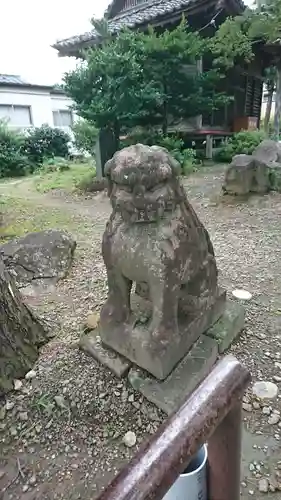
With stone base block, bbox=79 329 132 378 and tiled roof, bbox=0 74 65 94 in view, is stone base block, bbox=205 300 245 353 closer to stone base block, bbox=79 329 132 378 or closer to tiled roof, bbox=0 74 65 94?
stone base block, bbox=79 329 132 378

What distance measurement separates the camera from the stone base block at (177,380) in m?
1.60

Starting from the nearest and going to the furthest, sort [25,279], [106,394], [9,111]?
[106,394]
[25,279]
[9,111]

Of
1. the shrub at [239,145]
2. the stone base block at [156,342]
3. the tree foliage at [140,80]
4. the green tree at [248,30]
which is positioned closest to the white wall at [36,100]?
the tree foliage at [140,80]

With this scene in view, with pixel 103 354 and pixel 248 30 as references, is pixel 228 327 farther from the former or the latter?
pixel 248 30

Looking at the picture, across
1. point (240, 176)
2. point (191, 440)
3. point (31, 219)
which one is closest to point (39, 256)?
point (31, 219)

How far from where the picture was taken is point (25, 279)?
2990mm

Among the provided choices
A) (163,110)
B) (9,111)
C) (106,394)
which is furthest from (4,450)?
(9,111)

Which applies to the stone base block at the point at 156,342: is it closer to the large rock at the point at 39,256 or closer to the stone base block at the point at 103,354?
the stone base block at the point at 103,354

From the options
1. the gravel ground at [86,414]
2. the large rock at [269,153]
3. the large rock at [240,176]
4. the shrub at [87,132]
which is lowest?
the gravel ground at [86,414]

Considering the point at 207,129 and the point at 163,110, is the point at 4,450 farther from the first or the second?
the point at 207,129

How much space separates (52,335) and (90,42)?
8.70m

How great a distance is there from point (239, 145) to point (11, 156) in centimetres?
693

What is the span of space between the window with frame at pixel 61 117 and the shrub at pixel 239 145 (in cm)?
994

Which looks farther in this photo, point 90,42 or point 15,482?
point 90,42
